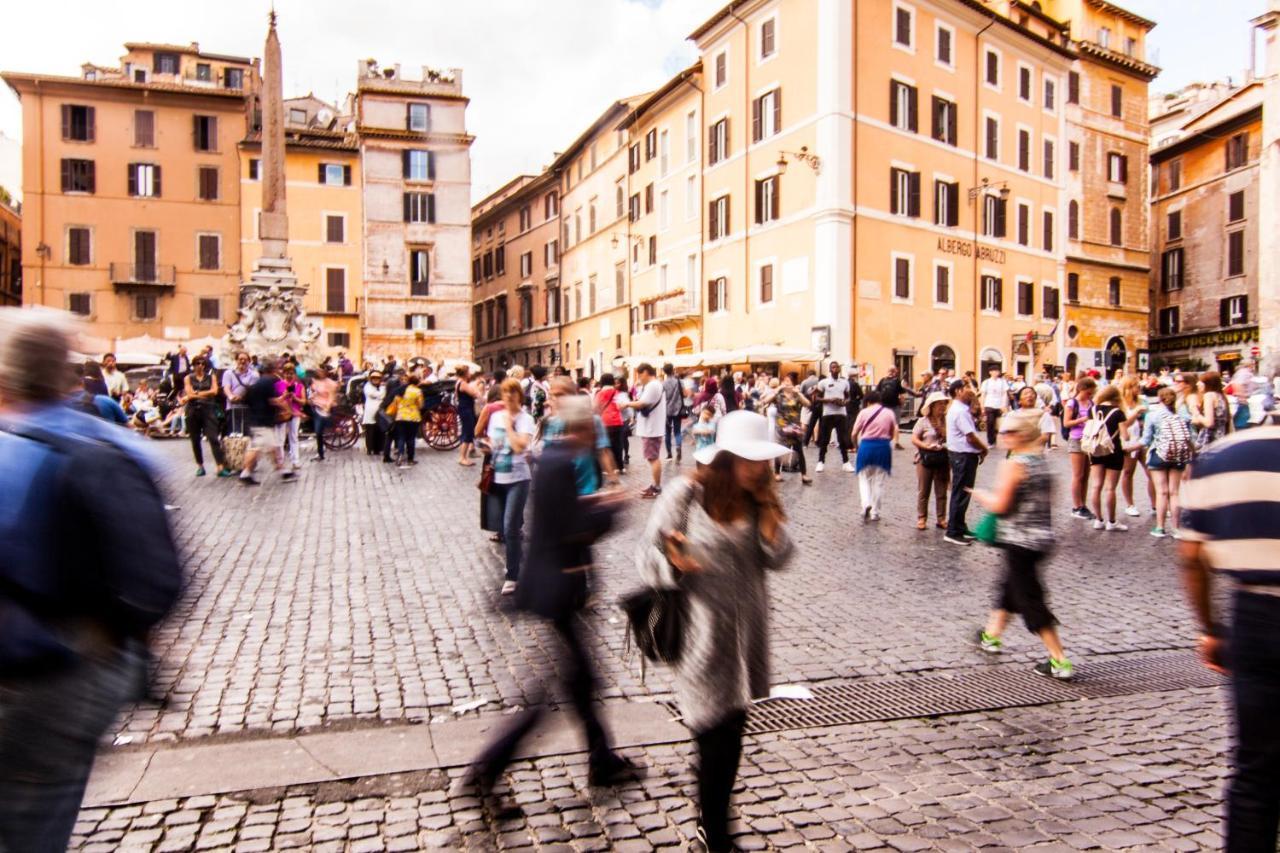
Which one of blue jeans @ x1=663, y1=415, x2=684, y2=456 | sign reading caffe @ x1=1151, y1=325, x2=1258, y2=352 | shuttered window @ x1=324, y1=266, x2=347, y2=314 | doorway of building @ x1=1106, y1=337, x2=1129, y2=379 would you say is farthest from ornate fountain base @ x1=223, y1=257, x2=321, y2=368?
sign reading caffe @ x1=1151, y1=325, x2=1258, y2=352

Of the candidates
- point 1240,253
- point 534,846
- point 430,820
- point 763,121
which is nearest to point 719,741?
point 534,846

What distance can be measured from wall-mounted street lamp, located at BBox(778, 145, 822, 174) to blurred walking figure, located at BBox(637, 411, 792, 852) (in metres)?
29.4

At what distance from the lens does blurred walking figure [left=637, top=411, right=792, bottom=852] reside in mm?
3055

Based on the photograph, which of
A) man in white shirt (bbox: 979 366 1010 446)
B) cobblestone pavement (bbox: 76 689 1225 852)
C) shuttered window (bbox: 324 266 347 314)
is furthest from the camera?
shuttered window (bbox: 324 266 347 314)

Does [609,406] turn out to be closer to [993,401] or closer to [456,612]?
[456,612]

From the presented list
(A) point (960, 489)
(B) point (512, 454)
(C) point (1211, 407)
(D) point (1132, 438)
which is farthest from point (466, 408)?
(C) point (1211, 407)

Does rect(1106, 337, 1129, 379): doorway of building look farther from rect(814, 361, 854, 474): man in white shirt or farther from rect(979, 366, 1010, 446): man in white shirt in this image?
rect(814, 361, 854, 474): man in white shirt

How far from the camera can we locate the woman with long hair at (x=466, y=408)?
15883 millimetres

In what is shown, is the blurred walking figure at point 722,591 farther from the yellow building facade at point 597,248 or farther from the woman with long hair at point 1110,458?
the yellow building facade at point 597,248

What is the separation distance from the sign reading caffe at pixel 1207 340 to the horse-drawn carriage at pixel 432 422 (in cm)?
3798

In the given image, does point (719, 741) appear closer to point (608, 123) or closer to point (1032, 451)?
point (1032, 451)

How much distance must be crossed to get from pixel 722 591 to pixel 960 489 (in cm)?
714

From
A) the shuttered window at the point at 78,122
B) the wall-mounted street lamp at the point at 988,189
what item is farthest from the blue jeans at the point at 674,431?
the shuttered window at the point at 78,122

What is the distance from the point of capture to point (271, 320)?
75.5ft
